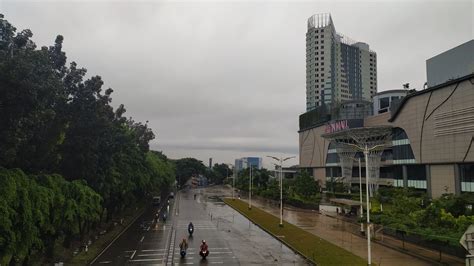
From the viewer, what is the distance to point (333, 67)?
17150 cm

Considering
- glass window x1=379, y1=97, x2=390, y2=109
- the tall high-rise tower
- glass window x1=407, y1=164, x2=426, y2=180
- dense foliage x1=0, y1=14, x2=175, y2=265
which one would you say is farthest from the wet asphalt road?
the tall high-rise tower

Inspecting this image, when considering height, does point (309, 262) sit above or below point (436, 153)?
below

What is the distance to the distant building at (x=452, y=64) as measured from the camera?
6712cm

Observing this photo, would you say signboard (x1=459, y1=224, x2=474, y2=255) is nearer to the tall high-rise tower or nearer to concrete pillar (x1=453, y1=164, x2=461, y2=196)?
concrete pillar (x1=453, y1=164, x2=461, y2=196)

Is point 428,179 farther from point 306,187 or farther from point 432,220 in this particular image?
point 432,220

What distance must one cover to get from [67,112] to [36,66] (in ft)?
29.3

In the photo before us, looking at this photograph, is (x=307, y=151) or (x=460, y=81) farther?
(x=307, y=151)

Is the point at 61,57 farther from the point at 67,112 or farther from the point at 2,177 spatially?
the point at 2,177

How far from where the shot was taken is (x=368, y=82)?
7200 inches

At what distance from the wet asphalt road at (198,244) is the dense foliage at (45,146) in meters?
4.63

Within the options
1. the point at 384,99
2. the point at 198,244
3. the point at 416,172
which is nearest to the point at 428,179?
the point at 416,172

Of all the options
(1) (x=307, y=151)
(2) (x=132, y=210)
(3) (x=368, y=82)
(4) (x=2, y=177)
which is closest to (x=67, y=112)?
(4) (x=2, y=177)

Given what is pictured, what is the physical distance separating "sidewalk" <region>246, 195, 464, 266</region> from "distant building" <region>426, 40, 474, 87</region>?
3716cm

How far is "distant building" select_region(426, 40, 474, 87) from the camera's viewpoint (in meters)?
67.1
